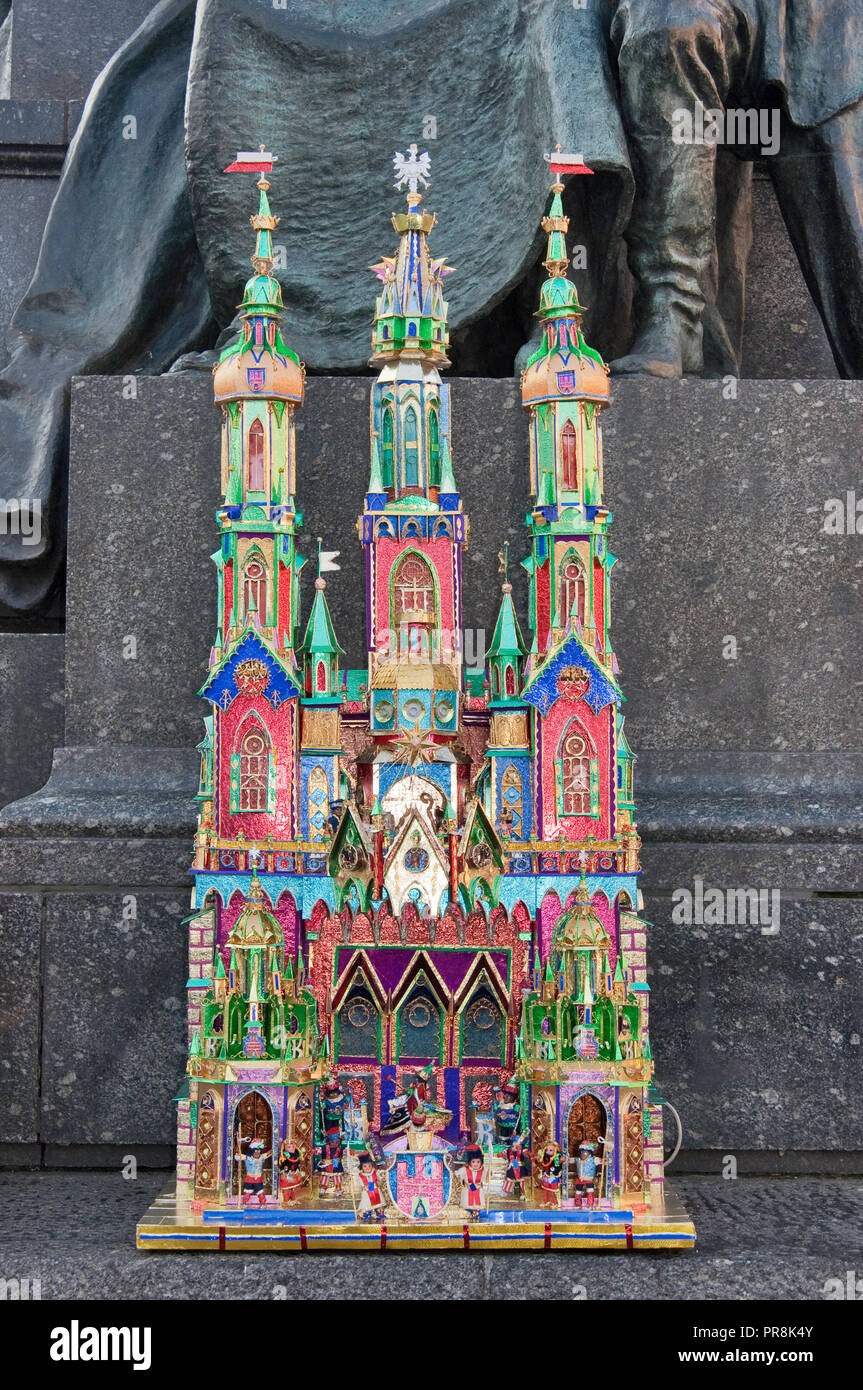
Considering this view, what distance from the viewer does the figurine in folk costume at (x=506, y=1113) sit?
227 inches

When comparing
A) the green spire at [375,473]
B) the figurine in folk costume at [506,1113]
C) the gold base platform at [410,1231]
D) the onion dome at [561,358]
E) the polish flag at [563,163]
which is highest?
the polish flag at [563,163]

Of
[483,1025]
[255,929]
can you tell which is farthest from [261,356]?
[483,1025]

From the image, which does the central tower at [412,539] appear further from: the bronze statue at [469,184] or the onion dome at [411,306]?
the bronze statue at [469,184]

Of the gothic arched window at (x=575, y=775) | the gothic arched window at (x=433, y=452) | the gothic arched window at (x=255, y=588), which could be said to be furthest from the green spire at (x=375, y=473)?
the gothic arched window at (x=575, y=775)

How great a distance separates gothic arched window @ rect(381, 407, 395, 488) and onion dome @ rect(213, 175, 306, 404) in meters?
0.33

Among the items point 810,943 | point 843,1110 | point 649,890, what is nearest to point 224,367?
point 649,890

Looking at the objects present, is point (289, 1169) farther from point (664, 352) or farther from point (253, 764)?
point (664, 352)

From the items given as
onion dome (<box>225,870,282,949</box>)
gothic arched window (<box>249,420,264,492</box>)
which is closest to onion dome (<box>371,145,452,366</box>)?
gothic arched window (<box>249,420,264,492</box>)

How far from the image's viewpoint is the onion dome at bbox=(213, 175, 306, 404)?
19.9 ft

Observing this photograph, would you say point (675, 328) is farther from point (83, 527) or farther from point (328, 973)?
point (328, 973)

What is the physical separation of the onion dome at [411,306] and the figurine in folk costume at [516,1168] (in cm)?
259

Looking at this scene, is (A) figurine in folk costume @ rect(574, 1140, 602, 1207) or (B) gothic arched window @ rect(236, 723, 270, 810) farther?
(B) gothic arched window @ rect(236, 723, 270, 810)

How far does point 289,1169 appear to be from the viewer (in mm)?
5609

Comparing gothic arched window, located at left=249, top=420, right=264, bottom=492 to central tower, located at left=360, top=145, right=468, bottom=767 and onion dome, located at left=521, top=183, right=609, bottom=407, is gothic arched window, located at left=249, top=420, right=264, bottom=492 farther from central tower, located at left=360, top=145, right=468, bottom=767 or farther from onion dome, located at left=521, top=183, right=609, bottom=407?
onion dome, located at left=521, top=183, right=609, bottom=407
